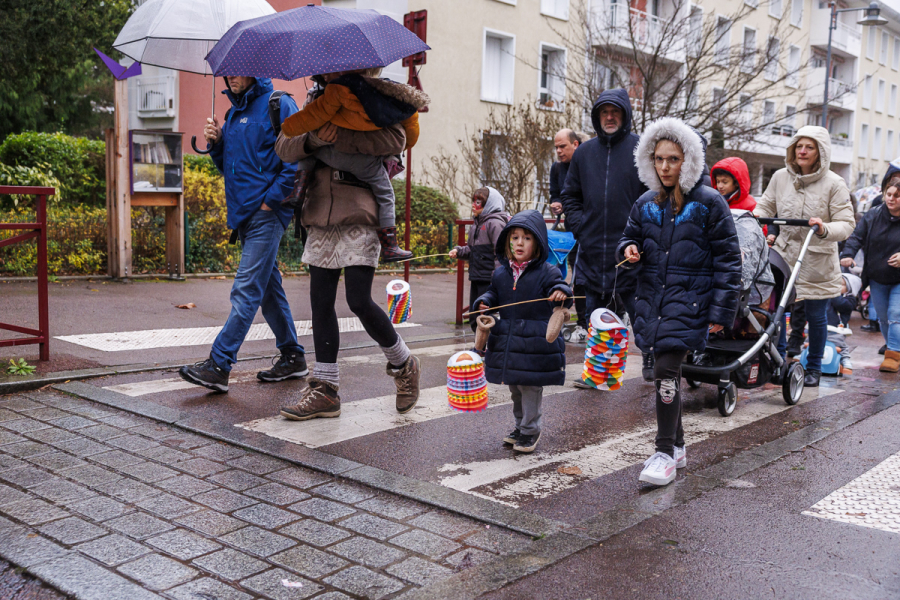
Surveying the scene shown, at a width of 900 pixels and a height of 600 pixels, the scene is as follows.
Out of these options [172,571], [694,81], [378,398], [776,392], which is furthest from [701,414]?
[694,81]

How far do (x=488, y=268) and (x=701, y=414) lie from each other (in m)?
2.53

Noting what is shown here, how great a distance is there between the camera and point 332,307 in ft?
16.8

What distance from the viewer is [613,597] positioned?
2.99 metres

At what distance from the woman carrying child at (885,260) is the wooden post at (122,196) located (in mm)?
9014

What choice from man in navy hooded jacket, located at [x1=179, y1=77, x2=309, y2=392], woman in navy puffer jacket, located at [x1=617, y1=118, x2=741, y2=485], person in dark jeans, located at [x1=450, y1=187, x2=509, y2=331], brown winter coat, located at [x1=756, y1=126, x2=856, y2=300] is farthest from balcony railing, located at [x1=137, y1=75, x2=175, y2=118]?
woman in navy puffer jacket, located at [x1=617, y1=118, x2=741, y2=485]

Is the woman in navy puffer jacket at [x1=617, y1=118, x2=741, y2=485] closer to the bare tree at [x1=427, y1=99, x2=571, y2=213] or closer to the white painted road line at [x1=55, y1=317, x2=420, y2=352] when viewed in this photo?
the white painted road line at [x1=55, y1=317, x2=420, y2=352]

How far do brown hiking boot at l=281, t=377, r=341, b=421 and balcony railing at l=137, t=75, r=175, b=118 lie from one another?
26128 millimetres

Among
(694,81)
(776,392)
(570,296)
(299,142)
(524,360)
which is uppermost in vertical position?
(694,81)

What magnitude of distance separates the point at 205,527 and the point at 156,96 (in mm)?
28672

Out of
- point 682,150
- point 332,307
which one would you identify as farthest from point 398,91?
point 682,150

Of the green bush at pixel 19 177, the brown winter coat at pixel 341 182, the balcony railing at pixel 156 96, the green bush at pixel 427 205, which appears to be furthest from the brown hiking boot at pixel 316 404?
the balcony railing at pixel 156 96

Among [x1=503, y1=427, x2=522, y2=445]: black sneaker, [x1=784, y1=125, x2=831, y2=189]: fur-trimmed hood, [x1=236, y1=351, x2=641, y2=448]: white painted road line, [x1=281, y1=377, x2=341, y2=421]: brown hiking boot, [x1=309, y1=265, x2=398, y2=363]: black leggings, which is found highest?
[x1=784, y1=125, x2=831, y2=189]: fur-trimmed hood

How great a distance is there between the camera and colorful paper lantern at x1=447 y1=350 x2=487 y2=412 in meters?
4.46

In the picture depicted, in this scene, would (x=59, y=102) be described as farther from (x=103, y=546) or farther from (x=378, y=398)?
(x=103, y=546)
